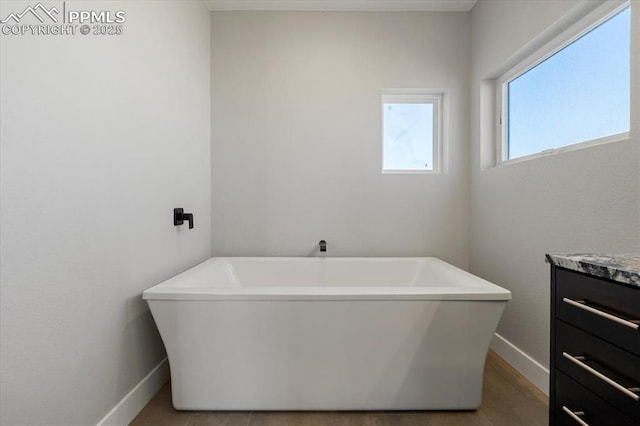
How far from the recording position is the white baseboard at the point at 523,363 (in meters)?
1.76

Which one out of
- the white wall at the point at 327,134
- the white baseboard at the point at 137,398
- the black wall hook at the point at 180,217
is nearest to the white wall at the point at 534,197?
the white wall at the point at 327,134

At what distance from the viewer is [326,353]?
1.53m

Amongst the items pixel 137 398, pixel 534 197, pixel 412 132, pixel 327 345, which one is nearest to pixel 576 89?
pixel 534 197

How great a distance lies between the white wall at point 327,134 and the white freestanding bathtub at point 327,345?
1.14 metres

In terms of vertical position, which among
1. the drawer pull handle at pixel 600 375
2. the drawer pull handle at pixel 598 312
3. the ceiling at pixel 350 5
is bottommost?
the drawer pull handle at pixel 600 375

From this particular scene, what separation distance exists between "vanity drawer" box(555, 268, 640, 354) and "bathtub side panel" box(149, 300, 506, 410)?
59 cm

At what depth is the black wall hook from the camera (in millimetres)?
2004

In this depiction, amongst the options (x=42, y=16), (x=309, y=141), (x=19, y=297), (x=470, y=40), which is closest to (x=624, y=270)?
(x=19, y=297)

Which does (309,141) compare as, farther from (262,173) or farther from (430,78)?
(430,78)

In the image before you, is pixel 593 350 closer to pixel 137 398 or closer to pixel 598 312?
pixel 598 312

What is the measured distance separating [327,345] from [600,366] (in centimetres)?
103

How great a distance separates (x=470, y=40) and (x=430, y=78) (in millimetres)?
461

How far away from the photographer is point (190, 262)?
2260 mm

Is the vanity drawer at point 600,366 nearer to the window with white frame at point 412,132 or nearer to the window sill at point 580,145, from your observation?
the window sill at point 580,145
